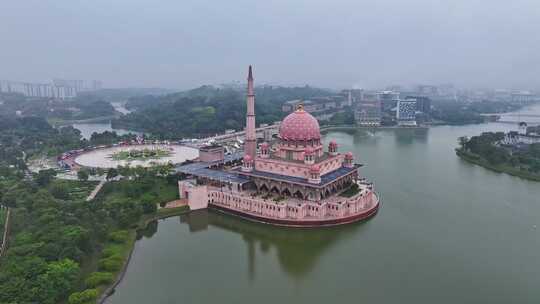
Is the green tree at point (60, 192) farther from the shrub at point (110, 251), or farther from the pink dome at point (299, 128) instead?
the pink dome at point (299, 128)

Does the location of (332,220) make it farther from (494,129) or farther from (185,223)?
(494,129)

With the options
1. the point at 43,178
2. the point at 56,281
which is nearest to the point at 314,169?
the point at 56,281

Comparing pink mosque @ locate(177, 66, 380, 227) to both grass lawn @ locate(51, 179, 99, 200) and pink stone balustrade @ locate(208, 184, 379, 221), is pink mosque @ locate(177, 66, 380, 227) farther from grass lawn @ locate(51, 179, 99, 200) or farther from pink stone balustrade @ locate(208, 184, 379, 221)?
grass lawn @ locate(51, 179, 99, 200)

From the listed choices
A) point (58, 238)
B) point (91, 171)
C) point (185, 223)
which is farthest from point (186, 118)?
point (58, 238)

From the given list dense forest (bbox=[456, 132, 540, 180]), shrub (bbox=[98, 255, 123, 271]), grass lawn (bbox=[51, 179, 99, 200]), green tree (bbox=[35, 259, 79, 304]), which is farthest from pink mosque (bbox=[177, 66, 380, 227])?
dense forest (bbox=[456, 132, 540, 180])

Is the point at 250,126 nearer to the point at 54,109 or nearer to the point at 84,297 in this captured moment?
the point at 84,297

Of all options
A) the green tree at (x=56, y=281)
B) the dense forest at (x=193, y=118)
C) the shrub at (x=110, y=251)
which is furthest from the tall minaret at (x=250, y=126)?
the dense forest at (x=193, y=118)
